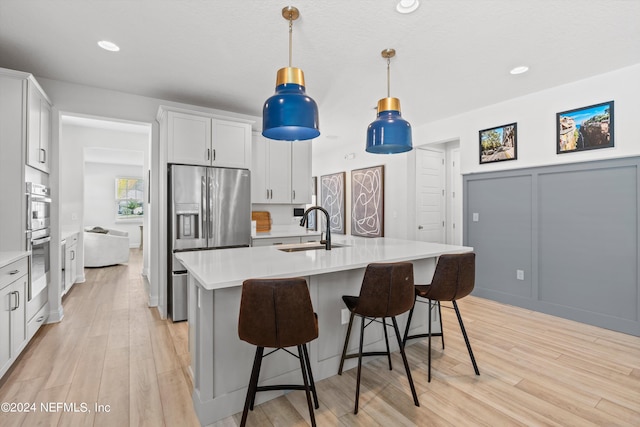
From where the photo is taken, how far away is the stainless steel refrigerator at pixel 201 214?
3.44 metres

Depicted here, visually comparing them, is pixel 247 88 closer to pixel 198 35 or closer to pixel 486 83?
pixel 198 35

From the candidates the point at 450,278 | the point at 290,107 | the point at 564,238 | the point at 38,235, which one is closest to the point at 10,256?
the point at 38,235

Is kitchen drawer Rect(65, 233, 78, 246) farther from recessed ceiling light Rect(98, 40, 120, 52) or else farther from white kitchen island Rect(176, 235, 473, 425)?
white kitchen island Rect(176, 235, 473, 425)

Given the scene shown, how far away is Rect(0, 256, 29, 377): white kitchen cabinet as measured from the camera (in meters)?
2.12

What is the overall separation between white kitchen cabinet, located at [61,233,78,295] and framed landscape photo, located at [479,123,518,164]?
588cm

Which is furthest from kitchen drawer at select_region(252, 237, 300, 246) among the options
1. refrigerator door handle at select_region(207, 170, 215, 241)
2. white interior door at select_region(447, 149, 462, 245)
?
white interior door at select_region(447, 149, 462, 245)

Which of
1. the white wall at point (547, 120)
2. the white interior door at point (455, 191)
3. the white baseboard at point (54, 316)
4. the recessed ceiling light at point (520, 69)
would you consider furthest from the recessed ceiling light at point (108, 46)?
the white interior door at point (455, 191)

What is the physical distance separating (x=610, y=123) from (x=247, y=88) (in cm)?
387

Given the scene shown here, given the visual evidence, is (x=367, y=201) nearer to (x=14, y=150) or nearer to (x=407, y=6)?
(x=407, y=6)

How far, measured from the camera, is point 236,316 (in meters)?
1.88

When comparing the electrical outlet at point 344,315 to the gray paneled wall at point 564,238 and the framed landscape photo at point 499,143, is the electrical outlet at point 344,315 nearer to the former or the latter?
the gray paneled wall at point 564,238

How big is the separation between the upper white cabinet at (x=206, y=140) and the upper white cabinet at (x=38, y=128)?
107cm

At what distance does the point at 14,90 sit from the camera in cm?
261

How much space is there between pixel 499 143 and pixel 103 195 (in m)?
9.90
